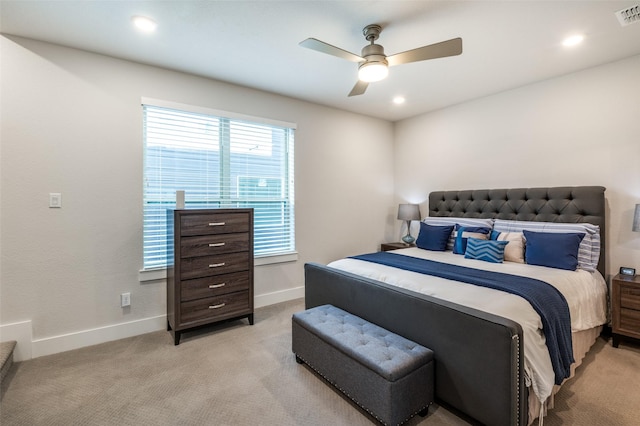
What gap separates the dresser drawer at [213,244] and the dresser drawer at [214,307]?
0.45 m

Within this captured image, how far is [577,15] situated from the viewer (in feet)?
7.25

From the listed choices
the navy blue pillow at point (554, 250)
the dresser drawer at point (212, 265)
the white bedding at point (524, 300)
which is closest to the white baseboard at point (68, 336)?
the dresser drawer at point (212, 265)

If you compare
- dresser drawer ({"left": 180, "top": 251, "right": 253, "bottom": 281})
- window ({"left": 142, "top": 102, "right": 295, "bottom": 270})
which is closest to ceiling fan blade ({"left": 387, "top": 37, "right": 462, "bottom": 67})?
window ({"left": 142, "top": 102, "right": 295, "bottom": 270})

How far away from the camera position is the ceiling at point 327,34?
2.11 m

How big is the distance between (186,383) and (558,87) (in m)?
4.54

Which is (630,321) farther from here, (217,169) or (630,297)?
(217,169)

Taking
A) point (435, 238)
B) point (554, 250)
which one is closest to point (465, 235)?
point (435, 238)

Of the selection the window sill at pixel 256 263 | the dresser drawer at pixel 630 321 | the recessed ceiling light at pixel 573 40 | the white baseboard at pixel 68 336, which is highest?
the recessed ceiling light at pixel 573 40

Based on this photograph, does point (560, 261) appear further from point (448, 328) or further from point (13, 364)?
point (13, 364)

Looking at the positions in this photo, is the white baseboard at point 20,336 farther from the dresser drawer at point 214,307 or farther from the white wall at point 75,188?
the dresser drawer at point 214,307

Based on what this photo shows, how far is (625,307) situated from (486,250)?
115 centimetres

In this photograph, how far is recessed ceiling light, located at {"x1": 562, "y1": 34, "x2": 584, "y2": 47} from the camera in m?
2.49

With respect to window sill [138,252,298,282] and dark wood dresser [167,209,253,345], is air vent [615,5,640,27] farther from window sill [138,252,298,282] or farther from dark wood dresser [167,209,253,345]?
window sill [138,252,298,282]

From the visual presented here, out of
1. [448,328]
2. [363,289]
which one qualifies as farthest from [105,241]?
[448,328]
